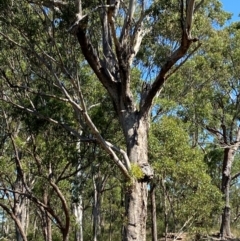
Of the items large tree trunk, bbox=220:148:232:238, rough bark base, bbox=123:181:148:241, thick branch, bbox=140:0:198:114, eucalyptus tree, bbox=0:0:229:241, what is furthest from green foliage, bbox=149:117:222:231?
rough bark base, bbox=123:181:148:241

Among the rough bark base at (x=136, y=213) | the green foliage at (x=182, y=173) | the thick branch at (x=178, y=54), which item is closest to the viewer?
the thick branch at (x=178, y=54)

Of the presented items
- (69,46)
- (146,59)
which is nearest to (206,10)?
(146,59)

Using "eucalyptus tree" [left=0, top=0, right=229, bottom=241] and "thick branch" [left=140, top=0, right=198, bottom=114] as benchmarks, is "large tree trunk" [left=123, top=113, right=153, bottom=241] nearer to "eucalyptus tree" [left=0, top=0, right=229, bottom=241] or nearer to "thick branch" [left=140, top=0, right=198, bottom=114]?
"eucalyptus tree" [left=0, top=0, right=229, bottom=241]

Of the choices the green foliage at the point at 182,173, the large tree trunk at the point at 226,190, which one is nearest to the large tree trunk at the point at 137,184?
the green foliage at the point at 182,173

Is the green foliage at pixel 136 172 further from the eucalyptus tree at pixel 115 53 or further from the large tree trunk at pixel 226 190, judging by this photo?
the large tree trunk at pixel 226 190

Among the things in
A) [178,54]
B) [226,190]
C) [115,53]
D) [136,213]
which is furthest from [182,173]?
[226,190]

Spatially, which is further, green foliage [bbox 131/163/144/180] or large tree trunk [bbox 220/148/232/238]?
large tree trunk [bbox 220/148/232/238]

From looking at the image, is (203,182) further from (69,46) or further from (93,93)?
(69,46)

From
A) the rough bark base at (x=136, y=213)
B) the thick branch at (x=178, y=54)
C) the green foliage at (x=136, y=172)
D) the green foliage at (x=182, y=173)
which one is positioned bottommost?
the rough bark base at (x=136, y=213)

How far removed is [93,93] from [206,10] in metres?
4.58

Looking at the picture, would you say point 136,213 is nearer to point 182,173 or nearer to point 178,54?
point 178,54

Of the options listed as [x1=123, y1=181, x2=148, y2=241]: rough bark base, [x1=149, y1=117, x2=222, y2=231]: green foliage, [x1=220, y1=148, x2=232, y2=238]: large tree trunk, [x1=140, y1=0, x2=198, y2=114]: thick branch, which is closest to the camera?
[x1=140, y1=0, x2=198, y2=114]: thick branch

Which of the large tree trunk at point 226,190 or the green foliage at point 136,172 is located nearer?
the green foliage at point 136,172

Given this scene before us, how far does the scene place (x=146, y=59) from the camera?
14.2m
